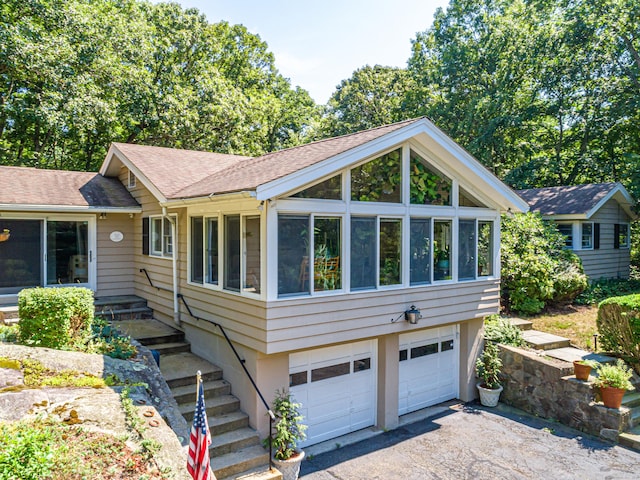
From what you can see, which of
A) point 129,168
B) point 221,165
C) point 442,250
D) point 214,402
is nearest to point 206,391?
point 214,402

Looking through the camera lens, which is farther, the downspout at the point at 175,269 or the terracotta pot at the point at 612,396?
the downspout at the point at 175,269

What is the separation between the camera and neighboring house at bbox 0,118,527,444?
22.7 ft

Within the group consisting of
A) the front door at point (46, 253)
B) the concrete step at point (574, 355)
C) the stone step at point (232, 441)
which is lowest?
the stone step at point (232, 441)

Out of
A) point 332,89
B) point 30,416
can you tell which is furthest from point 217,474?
point 332,89

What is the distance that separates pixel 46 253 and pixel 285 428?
7.18 metres

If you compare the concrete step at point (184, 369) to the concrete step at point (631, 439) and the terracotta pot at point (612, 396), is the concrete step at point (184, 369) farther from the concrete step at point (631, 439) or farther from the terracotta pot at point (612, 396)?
the concrete step at point (631, 439)

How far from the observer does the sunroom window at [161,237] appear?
9.77 m

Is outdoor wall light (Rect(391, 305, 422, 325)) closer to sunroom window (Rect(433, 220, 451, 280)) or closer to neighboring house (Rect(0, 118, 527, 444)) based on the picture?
neighboring house (Rect(0, 118, 527, 444))

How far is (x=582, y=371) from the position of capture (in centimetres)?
859

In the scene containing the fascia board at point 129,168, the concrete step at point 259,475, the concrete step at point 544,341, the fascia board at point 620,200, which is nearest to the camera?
the concrete step at point 259,475

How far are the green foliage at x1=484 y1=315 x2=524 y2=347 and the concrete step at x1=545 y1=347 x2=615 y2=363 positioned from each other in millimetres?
682

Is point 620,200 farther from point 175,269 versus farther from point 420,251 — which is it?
point 175,269

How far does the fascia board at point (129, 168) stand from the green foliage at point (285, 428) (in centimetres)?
451

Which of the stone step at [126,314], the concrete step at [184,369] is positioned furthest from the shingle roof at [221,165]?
the stone step at [126,314]
